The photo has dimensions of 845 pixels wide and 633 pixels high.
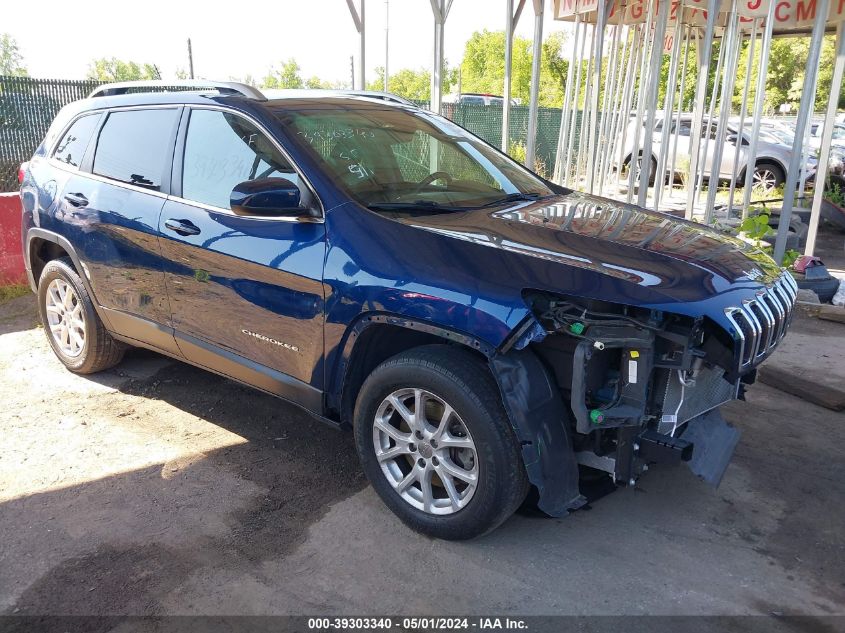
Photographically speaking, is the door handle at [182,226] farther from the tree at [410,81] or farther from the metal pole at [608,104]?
the tree at [410,81]

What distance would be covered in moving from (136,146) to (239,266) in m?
1.36

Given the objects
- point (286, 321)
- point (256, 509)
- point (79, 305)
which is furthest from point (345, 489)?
point (79, 305)

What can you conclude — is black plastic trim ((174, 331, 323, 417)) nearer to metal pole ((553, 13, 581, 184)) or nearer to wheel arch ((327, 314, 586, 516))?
wheel arch ((327, 314, 586, 516))

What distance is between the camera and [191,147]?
4039 mm

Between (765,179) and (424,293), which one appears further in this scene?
(765,179)

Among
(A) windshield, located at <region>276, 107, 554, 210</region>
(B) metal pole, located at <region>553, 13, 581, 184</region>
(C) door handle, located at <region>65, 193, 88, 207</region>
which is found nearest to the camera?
(A) windshield, located at <region>276, 107, 554, 210</region>

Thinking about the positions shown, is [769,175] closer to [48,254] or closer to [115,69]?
[48,254]

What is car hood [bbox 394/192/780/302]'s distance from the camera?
2.88 meters

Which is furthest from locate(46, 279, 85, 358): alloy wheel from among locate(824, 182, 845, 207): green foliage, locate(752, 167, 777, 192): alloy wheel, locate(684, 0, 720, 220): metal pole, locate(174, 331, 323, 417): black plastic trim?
locate(752, 167, 777, 192): alloy wheel

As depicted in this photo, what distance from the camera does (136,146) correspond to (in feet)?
14.4

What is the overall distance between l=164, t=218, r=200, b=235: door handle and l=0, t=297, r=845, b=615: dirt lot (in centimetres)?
124

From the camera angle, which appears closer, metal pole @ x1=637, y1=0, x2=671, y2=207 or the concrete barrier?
the concrete barrier

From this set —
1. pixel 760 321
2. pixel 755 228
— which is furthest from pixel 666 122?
pixel 760 321

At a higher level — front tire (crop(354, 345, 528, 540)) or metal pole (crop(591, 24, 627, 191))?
metal pole (crop(591, 24, 627, 191))
